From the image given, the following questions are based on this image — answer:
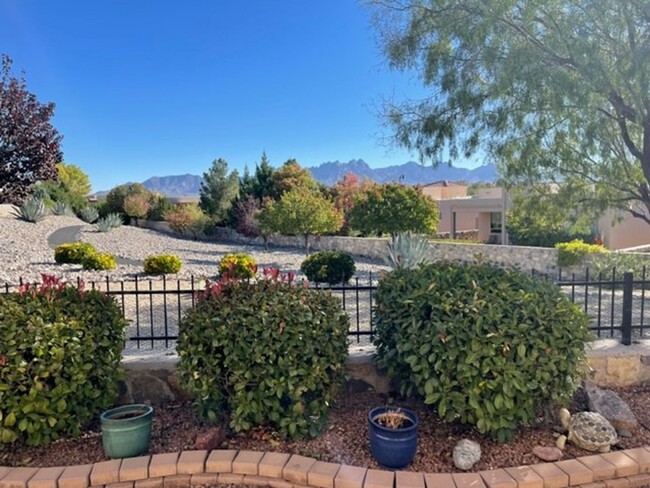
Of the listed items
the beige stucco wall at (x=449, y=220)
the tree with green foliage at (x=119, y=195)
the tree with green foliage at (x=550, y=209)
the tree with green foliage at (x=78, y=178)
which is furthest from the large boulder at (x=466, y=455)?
the tree with green foliage at (x=78, y=178)

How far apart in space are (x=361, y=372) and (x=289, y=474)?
111 cm

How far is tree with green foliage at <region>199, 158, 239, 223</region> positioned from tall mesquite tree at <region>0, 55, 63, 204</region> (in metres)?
19.4

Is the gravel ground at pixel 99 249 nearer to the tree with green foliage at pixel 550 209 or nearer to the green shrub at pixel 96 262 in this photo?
the green shrub at pixel 96 262

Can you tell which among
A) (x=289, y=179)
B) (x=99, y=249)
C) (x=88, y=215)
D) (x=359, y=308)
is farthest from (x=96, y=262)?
(x=88, y=215)

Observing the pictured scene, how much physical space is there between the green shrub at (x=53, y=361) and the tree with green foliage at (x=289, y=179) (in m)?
21.6

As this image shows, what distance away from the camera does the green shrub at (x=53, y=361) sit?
2.49m

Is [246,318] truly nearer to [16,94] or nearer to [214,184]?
[16,94]

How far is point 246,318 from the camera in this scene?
8.54ft

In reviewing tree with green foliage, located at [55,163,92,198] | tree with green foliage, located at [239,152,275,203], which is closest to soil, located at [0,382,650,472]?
tree with green foliage, located at [239,152,275,203]

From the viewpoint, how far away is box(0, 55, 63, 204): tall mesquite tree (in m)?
7.48

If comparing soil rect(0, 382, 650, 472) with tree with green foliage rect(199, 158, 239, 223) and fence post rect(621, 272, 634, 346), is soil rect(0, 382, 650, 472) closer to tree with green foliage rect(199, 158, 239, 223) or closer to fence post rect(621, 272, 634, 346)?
fence post rect(621, 272, 634, 346)

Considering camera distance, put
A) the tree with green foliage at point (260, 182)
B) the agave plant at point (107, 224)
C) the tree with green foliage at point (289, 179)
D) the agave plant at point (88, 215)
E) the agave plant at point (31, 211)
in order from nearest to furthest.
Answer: the agave plant at point (31, 211)
the agave plant at point (107, 224)
the tree with green foliage at point (289, 179)
the tree with green foliage at point (260, 182)
the agave plant at point (88, 215)

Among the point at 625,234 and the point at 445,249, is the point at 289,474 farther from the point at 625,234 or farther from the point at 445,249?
the point at 625,234

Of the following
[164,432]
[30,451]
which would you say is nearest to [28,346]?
[30,451]
